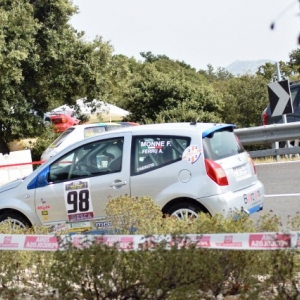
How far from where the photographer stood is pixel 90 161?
987 centimetres

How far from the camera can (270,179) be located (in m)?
15.0

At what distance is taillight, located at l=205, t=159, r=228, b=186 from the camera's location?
926 centimetres

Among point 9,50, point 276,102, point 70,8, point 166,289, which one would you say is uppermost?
point 70,8

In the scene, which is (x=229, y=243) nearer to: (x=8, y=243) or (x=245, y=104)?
(x=8, y=243)

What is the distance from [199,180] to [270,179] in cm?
600

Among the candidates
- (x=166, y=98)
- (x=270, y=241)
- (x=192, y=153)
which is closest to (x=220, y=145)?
(x=192, y=153)

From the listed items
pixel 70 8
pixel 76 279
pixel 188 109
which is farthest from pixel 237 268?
pixel 188 109

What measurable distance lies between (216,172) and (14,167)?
41.3 feet

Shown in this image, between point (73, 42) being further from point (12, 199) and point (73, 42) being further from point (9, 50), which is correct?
point (12, 199)

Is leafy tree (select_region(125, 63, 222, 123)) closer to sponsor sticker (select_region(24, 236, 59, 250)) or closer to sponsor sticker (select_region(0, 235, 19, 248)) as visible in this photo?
sponsor sticker (select_region(0, 235, 19, 248))

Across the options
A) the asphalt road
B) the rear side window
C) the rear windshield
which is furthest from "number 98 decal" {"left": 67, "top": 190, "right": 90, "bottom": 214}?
the asphalt road

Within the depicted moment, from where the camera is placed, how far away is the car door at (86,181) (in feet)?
31.4

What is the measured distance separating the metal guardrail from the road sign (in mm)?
341

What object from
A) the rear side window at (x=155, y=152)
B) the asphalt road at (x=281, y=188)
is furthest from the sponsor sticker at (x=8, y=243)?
the asphalt road at (x=281, y=188)
